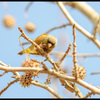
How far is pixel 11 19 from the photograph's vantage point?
223 inches

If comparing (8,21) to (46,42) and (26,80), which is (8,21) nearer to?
(46,42)

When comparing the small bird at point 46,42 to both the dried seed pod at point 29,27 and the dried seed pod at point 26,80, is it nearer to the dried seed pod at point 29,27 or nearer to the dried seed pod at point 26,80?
the dried seed pod at point 26,80

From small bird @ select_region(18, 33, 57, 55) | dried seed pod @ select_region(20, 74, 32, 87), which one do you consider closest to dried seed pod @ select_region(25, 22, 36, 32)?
small bird @ select_region(18, 33, 57, 55)

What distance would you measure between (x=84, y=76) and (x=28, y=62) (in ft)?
1.81

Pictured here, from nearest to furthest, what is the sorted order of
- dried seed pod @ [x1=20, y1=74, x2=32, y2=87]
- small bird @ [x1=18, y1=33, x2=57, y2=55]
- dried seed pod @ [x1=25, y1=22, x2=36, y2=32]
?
1. dried seed pod @ [x1=20, y1=74, x2=32, y2=87]
2. small bird @ [x1=18, y1=33, x2=57, y2=55]
3. dried seed pod @ [x1=25, y1=22, x2=36, y2=32]

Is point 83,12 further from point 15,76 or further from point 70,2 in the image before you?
point 15,76

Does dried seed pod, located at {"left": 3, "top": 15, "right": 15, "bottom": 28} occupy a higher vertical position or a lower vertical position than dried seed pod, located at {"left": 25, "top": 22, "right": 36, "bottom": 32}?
higher

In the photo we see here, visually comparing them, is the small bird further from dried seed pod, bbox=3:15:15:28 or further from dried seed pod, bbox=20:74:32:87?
dried seed pod, bbox=3:15:15:28

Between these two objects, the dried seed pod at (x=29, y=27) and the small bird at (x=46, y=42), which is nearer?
the small bird at (x=46, y=42)

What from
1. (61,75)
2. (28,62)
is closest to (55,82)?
(28,62)

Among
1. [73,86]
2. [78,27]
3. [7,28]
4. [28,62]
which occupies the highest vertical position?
[7,28]

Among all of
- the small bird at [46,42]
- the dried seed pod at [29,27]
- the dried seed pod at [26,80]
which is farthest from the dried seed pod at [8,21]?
the dried seed pod at [26,80]

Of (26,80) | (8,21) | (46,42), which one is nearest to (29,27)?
(8,21)

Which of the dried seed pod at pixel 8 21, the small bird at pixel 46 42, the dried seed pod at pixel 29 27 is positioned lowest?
the small bird at pixel 46 42
